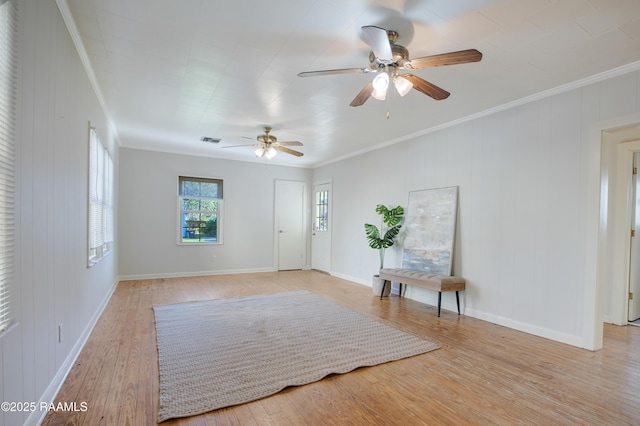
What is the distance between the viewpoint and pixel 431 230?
4586 mm

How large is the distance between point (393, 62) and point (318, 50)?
0.61 m

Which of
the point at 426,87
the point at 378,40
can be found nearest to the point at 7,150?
the point at 378,40

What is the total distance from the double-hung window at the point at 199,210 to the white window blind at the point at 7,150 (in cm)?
527

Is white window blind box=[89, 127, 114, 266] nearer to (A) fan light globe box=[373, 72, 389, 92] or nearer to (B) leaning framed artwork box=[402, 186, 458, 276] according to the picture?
(A) fan light globe box=[373, 72, 389, 92]

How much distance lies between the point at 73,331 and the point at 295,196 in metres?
5.60

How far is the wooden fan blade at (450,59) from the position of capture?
2083 mm

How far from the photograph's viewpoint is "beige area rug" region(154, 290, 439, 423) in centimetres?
222

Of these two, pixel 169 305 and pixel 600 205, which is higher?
pixel 600 205

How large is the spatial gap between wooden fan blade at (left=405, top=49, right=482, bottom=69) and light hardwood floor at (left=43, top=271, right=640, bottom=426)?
2.32 metres

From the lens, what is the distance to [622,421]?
1.94 metres

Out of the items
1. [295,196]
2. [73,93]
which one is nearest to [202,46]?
[73,93]

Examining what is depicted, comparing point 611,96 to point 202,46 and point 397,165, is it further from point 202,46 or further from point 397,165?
point 202,46

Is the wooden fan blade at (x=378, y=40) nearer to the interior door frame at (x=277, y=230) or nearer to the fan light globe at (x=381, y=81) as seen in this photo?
the fan light globe at (x=381, y=81)

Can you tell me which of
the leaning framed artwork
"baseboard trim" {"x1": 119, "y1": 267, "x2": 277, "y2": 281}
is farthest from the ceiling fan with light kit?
"baseboard trim" {"x1": 119, "y1": 267, "x2": 277, "y2": 281}
